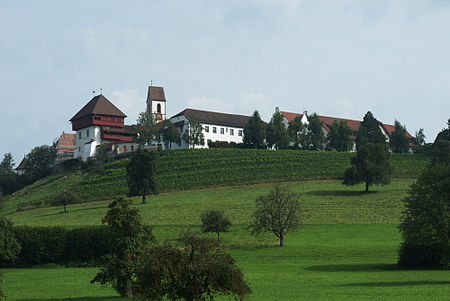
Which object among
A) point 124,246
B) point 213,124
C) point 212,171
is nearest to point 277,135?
point 213,124

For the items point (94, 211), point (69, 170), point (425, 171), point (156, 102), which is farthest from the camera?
point (156, 102)

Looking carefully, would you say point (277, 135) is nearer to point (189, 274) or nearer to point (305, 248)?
point (305, 248)

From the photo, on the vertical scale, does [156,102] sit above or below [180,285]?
above

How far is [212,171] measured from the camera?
129375mm

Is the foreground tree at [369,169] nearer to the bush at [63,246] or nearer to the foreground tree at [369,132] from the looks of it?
A: the foreground tree at [369,132]

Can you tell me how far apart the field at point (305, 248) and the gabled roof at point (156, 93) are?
82.2m

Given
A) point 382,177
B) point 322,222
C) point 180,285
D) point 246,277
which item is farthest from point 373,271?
point 382,177

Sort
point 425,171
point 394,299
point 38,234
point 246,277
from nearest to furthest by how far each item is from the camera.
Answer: point 394,299 < point 246,277 < point 425,171 < point 38,234

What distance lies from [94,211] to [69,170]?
187ft

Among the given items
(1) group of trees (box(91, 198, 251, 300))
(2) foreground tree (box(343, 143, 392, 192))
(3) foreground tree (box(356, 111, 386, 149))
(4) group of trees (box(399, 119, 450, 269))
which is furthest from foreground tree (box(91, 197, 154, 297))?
(3) foreground tree (box(356, 111, 386, 149))

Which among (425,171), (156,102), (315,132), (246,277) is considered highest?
(156,102)

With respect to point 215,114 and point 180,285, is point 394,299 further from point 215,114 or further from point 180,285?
point 215,114

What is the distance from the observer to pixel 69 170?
500ft

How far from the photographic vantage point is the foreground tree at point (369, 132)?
160125mm
